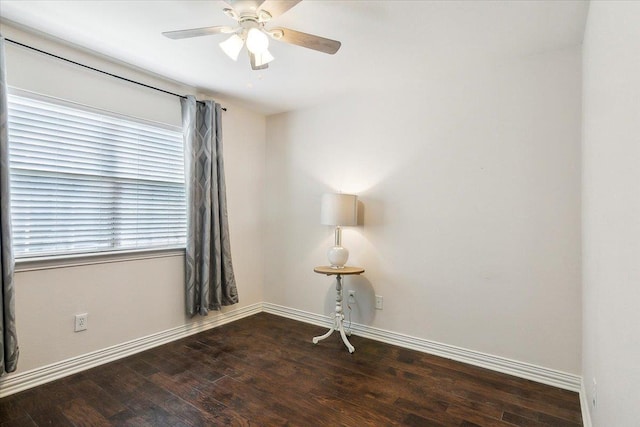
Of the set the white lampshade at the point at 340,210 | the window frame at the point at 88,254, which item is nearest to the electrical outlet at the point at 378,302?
the white lampshade at the point at 340,210

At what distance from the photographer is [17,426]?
184 cm

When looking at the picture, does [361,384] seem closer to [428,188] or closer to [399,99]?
[428,188]

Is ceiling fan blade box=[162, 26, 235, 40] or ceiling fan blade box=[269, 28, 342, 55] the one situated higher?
ceiling fan blade box=[162, 26, 235, 40]

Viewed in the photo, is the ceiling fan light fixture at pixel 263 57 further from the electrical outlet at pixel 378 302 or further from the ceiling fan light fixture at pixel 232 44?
the electrical outlet at pixel 378 302

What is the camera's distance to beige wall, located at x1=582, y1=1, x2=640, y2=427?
94cm

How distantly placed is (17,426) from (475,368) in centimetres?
300

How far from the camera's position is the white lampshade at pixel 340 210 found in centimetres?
302

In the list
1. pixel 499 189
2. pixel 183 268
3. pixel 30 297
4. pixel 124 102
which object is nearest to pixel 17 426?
pixel 30 297

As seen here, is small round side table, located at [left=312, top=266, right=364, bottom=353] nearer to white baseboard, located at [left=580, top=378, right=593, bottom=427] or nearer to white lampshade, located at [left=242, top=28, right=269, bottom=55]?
white baseboard, located at [left=580, top=378, right=593, bottom=427]

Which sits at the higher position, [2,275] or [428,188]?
[428,188]

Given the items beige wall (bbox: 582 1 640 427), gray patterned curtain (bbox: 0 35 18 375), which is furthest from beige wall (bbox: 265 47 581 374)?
gray patterned curtain (bbox: 0 35 18 375)

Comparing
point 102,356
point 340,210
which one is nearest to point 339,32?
point 340,210

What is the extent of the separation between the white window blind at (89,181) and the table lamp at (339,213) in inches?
55.8

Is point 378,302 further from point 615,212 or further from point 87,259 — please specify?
point 87,259
